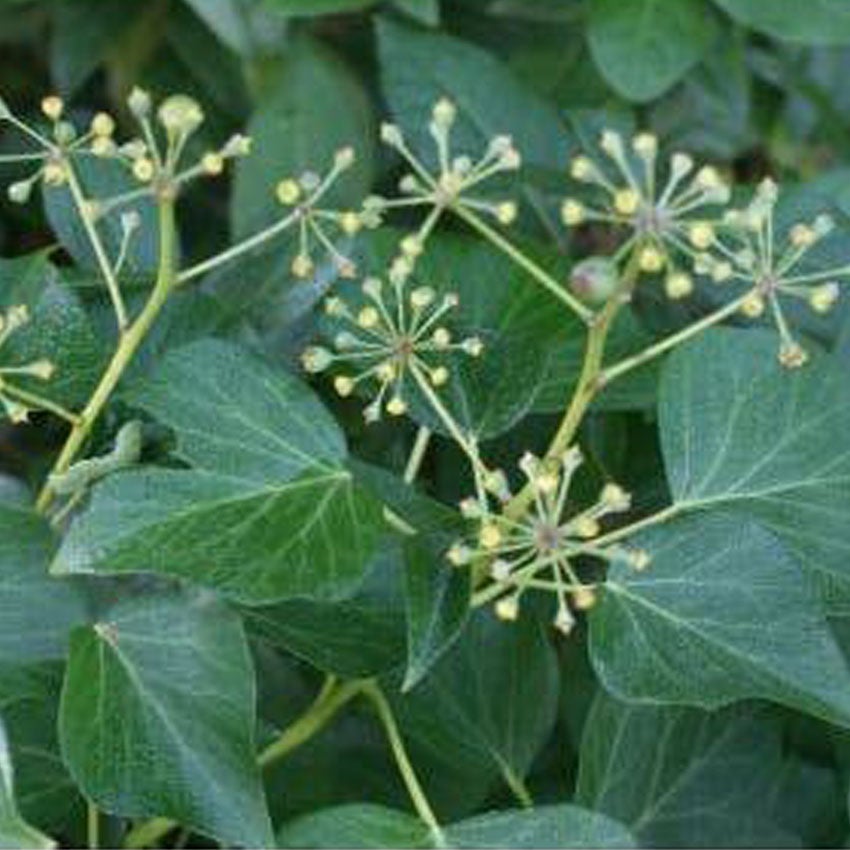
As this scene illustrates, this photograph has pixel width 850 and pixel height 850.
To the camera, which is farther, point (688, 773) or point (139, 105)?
point (688, 773)

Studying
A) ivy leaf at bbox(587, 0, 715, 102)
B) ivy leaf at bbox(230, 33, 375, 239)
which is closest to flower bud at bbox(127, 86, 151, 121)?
ivy leaf at bbox(587, 0, 715, 102)

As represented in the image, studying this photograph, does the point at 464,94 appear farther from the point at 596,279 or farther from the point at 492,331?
the point at 596,279

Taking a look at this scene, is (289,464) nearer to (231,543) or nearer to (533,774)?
(231,543)

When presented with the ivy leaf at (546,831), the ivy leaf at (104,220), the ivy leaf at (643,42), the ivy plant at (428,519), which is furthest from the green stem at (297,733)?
the ivy leaf at (643,42)

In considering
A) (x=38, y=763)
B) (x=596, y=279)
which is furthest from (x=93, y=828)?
(x=596, y=279)

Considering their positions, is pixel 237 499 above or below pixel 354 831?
above

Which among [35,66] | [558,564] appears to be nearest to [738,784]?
[558,564]

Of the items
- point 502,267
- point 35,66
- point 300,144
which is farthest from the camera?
point 35,66

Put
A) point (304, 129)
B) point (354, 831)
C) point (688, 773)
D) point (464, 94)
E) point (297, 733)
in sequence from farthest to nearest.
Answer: point (304, 129) < point (464, 94) < point (688, 773) < point (297, 733) < point (354, 831)
